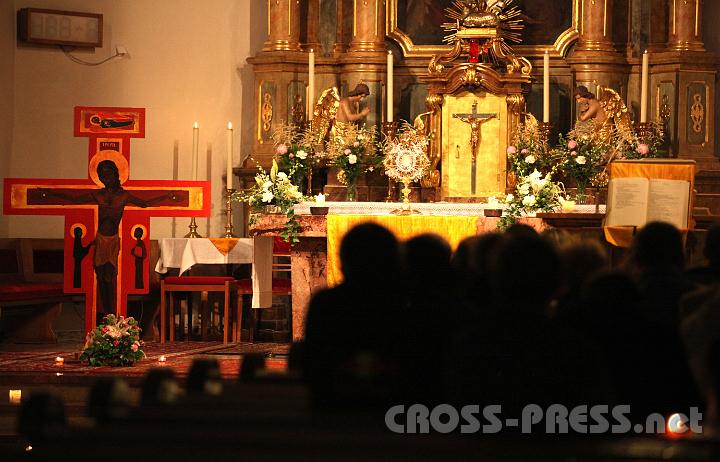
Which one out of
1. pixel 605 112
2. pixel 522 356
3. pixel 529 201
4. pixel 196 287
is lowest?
pixel 196 287

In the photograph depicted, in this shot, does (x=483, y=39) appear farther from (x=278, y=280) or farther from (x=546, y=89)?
(x=278, y=280)

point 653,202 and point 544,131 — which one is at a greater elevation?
point 544,131

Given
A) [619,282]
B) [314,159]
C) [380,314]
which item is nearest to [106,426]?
[380,314]

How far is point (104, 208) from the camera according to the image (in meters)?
8.81

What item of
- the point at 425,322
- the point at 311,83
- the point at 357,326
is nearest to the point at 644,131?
the point at 311,83

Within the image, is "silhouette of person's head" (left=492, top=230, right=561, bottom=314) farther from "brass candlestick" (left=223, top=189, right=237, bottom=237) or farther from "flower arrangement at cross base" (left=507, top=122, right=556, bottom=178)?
"brass candlestick" (left=223, top=189, right=237, bottom=237)

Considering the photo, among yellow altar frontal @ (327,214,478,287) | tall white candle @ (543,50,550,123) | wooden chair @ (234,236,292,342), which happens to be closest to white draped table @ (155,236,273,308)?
wooden chair @ (234,236,292,342)

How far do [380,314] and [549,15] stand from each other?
26.1ft

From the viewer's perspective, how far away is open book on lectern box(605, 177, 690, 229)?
20.2 ft

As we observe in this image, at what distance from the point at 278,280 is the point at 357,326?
7192mm

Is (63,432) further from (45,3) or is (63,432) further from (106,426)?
(45,3)

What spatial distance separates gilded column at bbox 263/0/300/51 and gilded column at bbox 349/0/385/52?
1.75ft

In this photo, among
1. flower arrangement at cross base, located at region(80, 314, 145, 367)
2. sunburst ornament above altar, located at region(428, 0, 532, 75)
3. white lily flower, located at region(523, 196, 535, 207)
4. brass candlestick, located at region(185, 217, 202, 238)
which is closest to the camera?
flower arrangement at cross base, located at region(80, 314, 145, 367)

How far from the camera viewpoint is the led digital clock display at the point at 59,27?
1089 cm
